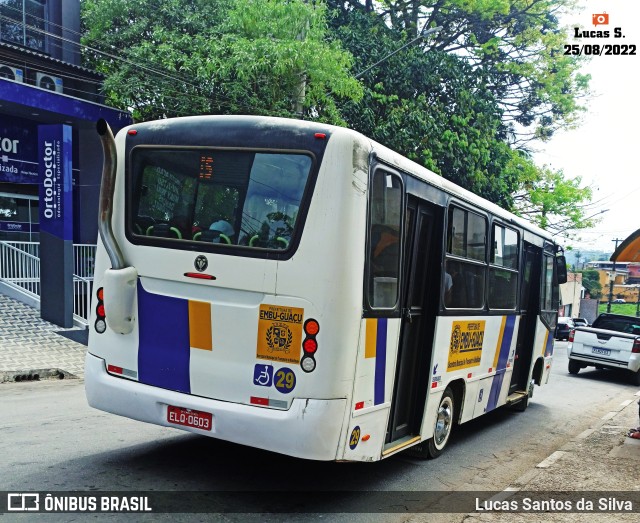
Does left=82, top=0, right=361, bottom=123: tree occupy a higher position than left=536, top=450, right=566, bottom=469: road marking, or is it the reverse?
left=82, top=0, right=361, bottom=123: tree

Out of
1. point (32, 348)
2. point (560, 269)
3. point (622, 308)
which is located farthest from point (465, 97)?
point (622, 308)

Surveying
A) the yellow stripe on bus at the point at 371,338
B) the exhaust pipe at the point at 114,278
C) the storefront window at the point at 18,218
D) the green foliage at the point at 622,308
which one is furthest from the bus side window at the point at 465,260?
the green foliage at the point at 622,308

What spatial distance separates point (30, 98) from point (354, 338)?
16.8 m

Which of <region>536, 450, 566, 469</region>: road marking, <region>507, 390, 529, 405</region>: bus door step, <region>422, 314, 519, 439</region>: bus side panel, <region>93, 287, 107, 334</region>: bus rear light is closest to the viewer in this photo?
<region>93, 287, 107, 334</region>: bus rear light

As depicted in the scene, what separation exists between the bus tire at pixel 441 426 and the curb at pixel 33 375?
7.59 m

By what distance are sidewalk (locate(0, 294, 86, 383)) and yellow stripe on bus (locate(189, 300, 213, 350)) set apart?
792cm

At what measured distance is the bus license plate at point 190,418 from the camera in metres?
5.05

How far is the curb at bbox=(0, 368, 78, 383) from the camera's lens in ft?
38.6

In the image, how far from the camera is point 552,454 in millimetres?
7902

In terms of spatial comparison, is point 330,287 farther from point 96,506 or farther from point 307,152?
point 96,506

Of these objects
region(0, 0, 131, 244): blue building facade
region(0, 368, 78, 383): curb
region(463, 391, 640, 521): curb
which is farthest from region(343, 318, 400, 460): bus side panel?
region(0, 0, 131, 244): blue building facade

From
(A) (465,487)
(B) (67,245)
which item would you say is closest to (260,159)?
(A) (465,487)

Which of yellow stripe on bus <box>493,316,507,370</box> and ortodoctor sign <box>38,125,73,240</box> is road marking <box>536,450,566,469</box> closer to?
yellow stripe on bus <box>493,316,507,370</box>

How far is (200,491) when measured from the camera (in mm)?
5258
